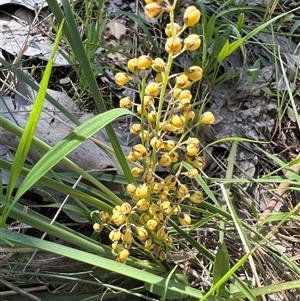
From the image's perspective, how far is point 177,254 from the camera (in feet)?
3.25

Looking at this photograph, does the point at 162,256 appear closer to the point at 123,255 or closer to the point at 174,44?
the point at 123,255

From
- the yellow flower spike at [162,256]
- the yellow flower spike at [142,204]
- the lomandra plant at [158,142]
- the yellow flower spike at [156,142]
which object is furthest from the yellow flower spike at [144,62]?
the yellow flower spike at [162,256]

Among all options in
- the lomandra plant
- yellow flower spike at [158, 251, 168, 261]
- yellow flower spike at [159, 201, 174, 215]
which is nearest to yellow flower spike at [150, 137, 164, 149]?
the lomandra plant

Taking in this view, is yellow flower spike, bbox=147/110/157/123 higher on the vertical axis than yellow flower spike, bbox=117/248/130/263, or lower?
higher

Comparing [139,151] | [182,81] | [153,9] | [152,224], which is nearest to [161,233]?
[152,224]

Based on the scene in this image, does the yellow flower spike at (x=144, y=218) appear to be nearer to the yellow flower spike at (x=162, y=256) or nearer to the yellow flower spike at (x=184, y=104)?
the yellow flower spike at (x=162, y=256)

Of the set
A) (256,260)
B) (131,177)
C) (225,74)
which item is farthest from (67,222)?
(225,74)

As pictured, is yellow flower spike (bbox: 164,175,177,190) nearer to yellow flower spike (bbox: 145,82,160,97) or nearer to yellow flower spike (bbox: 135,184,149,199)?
yellow flower spike (bbox: 135,184,149,199)

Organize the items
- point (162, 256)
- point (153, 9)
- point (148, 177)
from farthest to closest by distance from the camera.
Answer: point (162, 256), point (148, 177), point (153, 9)

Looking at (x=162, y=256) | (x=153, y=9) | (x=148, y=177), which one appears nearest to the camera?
(x=153, y=9)

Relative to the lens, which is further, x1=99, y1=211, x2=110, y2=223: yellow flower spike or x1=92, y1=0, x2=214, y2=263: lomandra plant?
x1=99, y1=211, x2=110, y2=223: yellow flower spike

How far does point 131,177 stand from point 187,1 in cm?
87

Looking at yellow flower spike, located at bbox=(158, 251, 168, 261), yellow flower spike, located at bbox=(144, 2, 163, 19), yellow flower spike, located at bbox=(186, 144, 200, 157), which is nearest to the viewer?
yellow flower spike, located at bbox=(144, 2, 163, 19)

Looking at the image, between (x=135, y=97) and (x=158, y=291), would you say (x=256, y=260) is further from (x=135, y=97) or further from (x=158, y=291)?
(x=135, y=97)
